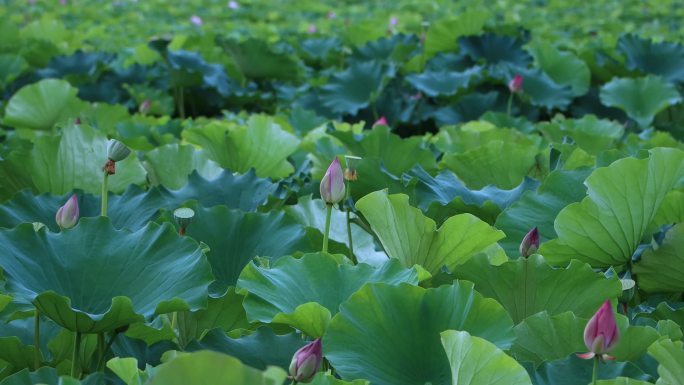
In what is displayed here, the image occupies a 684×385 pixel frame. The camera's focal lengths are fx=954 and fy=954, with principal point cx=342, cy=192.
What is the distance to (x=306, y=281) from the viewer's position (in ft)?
3.99

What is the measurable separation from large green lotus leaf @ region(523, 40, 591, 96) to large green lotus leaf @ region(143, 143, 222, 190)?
6.46 ft

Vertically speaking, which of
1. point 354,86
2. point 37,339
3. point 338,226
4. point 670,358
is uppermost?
point 670,358

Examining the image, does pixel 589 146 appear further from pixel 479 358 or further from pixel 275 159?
pixel 479 358

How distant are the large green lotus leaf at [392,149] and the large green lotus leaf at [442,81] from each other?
1.39m

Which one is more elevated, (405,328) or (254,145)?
(405,328)

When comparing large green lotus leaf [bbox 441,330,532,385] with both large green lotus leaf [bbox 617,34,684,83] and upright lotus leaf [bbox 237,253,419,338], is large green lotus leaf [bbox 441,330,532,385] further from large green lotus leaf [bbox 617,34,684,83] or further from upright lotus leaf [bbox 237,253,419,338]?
large green lotus leaf [bbox 617,34,684,83]

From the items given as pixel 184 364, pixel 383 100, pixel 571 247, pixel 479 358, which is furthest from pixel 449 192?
pixel 383 100

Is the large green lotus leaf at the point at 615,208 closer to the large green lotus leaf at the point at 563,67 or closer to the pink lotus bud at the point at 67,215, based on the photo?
the pink lotus bud at the point at 67,215

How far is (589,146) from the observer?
2.26 metres

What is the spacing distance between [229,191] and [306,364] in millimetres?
880


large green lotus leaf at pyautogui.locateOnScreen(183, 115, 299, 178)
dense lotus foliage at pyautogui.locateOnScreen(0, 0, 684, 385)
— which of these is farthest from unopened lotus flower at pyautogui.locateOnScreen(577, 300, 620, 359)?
large green lotus leaf at pyautogui.locateOnScreen(183, 115, 299, 178)

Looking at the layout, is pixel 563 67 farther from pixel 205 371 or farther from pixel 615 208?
pixel 205 371

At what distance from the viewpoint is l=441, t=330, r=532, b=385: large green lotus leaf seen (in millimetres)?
901

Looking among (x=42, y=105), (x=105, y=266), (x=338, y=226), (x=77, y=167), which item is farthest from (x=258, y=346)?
(x=42, y=105)
